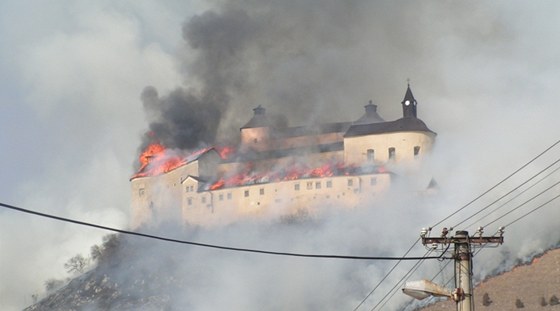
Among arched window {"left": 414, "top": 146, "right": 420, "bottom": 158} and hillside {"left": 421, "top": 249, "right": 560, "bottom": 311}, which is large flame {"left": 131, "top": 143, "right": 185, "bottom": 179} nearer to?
arched window {"left": 414, "top": 146, "right": 420, "bottom": 158}

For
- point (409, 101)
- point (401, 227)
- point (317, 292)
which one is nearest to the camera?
point (317, 292)

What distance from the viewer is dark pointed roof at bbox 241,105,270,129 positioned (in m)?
190

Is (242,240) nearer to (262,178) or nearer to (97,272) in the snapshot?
(262,178)

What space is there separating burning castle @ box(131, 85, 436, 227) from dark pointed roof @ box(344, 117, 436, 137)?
0.56ft

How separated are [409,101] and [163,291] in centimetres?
5566

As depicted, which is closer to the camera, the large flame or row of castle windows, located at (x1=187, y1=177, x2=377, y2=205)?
row of castle windows, located at (x1=187, y1=177, x2=377, y2=205)

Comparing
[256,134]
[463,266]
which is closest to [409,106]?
[256,134]

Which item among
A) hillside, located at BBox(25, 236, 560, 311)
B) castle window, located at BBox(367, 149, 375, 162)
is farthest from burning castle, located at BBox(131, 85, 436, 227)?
hillside, located at BBox(25, 236, 560, 311)

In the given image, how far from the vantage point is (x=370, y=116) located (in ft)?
606

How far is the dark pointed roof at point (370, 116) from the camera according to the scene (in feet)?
600

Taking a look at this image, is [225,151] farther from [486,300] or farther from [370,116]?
[486,300]

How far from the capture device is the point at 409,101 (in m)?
179

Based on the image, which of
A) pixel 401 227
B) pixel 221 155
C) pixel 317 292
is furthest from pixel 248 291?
pixel 221 155

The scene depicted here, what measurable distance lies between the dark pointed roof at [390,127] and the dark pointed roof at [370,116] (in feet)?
31.6
